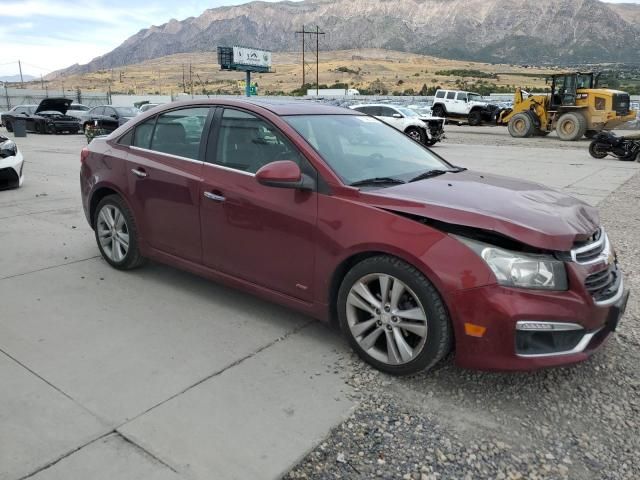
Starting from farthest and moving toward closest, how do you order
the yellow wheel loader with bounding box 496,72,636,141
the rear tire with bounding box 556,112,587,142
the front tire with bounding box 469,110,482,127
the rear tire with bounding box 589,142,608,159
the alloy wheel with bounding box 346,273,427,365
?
the front tire with bounding box 469,110,482,127 < the rear tire with bounding box 556,112,587,142 < the yellow wheel loader with bounding box 496,72,636,141 < the rear tire with bounding box 589,142,608,159 < the alloy wheel with bounding box 346,273,427,365

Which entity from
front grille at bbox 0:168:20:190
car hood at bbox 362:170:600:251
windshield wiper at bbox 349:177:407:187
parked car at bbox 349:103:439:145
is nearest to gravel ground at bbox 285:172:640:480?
car hood at bbox 362:170:600:251

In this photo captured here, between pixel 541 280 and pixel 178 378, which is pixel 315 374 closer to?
pixel 178 378

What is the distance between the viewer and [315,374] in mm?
3264

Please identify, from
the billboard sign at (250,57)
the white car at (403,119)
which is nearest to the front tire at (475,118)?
the white car at (403,119)

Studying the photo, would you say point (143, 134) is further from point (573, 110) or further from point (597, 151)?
point (573, 110)

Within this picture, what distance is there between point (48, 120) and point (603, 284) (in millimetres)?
26336

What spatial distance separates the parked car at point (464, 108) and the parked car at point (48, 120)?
2002cm

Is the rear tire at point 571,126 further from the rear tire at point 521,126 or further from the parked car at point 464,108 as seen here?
the parked car at point 464,108

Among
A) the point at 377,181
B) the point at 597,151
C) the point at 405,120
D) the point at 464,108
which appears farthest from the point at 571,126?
Result: the point at 377,181

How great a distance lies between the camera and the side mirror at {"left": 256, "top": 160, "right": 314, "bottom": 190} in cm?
332

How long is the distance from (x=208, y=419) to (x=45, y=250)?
3.75 metres

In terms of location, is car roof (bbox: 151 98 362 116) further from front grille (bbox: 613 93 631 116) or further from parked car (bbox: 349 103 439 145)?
front grille (bbox: 613 93 631 116)

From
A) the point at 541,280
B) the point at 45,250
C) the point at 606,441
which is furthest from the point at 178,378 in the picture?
the point at 45,250

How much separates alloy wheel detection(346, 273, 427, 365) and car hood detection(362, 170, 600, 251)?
1.49ft
